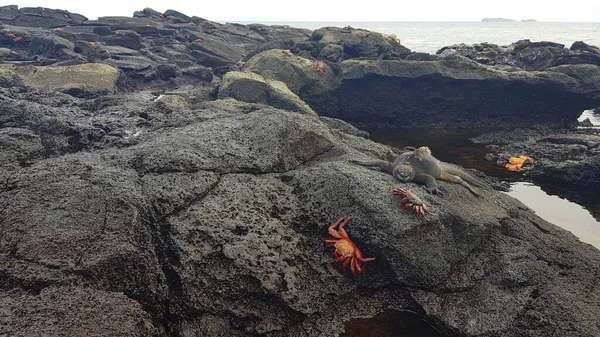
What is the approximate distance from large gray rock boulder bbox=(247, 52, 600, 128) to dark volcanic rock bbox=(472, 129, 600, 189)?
184 cm

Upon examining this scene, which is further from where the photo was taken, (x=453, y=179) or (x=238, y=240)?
(x=453, y=179)

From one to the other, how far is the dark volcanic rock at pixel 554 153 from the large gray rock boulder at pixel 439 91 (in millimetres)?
1839

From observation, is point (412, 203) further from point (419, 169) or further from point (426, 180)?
point (419, 169)

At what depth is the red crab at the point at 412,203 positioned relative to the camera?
611cm

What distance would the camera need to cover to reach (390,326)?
566cm

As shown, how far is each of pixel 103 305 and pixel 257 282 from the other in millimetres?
1855

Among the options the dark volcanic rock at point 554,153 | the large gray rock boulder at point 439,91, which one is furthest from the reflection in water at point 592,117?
the dark volcanic rock at point 554,153

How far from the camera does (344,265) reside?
580cm

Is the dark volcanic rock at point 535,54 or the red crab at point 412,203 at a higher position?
the dark volcanic rock at point 535,54

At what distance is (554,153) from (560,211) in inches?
210

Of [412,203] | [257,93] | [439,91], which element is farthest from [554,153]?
[412,203]

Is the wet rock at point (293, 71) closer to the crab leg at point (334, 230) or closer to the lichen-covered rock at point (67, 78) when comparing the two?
the lichen-covered rock at point (67, 78)

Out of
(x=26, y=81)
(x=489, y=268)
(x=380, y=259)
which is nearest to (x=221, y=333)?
(x=380, y=259)

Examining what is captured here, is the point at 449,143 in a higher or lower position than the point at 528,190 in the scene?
lower
